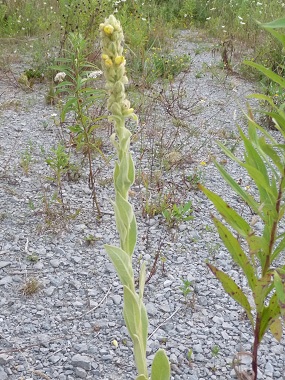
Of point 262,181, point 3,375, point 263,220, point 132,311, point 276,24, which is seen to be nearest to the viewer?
point 132,311

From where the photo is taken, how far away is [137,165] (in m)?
3.16

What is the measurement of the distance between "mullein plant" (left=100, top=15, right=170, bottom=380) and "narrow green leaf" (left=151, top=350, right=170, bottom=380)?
0.08 meters

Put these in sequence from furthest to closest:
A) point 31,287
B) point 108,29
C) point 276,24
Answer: point 31,287
point 276,24
point 108,29

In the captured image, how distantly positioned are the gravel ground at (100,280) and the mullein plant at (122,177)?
27.0 inches

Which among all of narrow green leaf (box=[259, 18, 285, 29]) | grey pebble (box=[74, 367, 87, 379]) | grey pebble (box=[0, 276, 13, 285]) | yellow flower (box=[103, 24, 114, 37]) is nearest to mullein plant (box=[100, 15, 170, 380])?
yellow flower (box=[103, 24, 114, 37])

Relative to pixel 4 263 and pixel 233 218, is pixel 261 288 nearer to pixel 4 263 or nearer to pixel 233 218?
pixel 233 218

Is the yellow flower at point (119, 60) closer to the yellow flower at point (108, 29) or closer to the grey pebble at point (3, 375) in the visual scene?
the yellow flower at point (108, 29)

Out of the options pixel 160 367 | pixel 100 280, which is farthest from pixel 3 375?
pixel 160 367

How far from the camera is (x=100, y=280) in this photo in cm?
224

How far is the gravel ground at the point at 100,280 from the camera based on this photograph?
1854 millimetres

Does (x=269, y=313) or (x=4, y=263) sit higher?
(x=269, y=313)

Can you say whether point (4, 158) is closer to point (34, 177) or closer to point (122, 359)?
point (34, 177)

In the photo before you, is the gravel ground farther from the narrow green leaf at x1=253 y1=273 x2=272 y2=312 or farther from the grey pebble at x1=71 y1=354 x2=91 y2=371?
the narrow green leaf at x1=253 y1=273 x2=272 y2=312

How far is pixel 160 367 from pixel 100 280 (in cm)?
116
